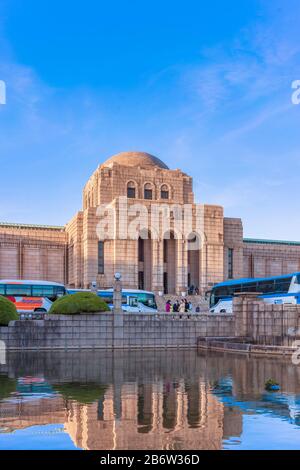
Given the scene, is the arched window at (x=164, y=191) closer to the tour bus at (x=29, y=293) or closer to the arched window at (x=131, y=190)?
the arched window at (x=131, y=190)

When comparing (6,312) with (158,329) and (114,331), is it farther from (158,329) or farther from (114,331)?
(158,329)

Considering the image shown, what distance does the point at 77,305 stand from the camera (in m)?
29.9

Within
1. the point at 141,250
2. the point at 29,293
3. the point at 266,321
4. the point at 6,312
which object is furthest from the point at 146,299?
the point at 141,250

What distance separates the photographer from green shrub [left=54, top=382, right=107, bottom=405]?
46.4 ft

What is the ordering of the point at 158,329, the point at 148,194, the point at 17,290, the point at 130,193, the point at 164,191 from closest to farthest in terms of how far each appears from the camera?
the point at 158,329
the point at 17,290
the point at 130,193
the point at 148,194
the point at 164,191

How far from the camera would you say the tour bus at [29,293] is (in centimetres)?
3559

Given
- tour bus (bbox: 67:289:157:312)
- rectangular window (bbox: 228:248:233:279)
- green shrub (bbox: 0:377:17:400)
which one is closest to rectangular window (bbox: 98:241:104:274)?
rectangular window (bbox: 228:248:233:279)

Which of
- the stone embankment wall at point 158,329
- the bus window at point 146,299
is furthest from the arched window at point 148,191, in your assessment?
the stone embankment wall at point 158,329

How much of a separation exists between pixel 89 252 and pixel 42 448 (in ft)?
147

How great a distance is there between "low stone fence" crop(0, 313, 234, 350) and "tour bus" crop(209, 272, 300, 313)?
10.0 ft

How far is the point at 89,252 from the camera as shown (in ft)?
176

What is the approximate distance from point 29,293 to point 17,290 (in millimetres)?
774

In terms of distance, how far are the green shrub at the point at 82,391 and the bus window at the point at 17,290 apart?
64.3 feet

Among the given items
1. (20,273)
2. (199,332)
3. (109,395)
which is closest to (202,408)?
(109,395)
